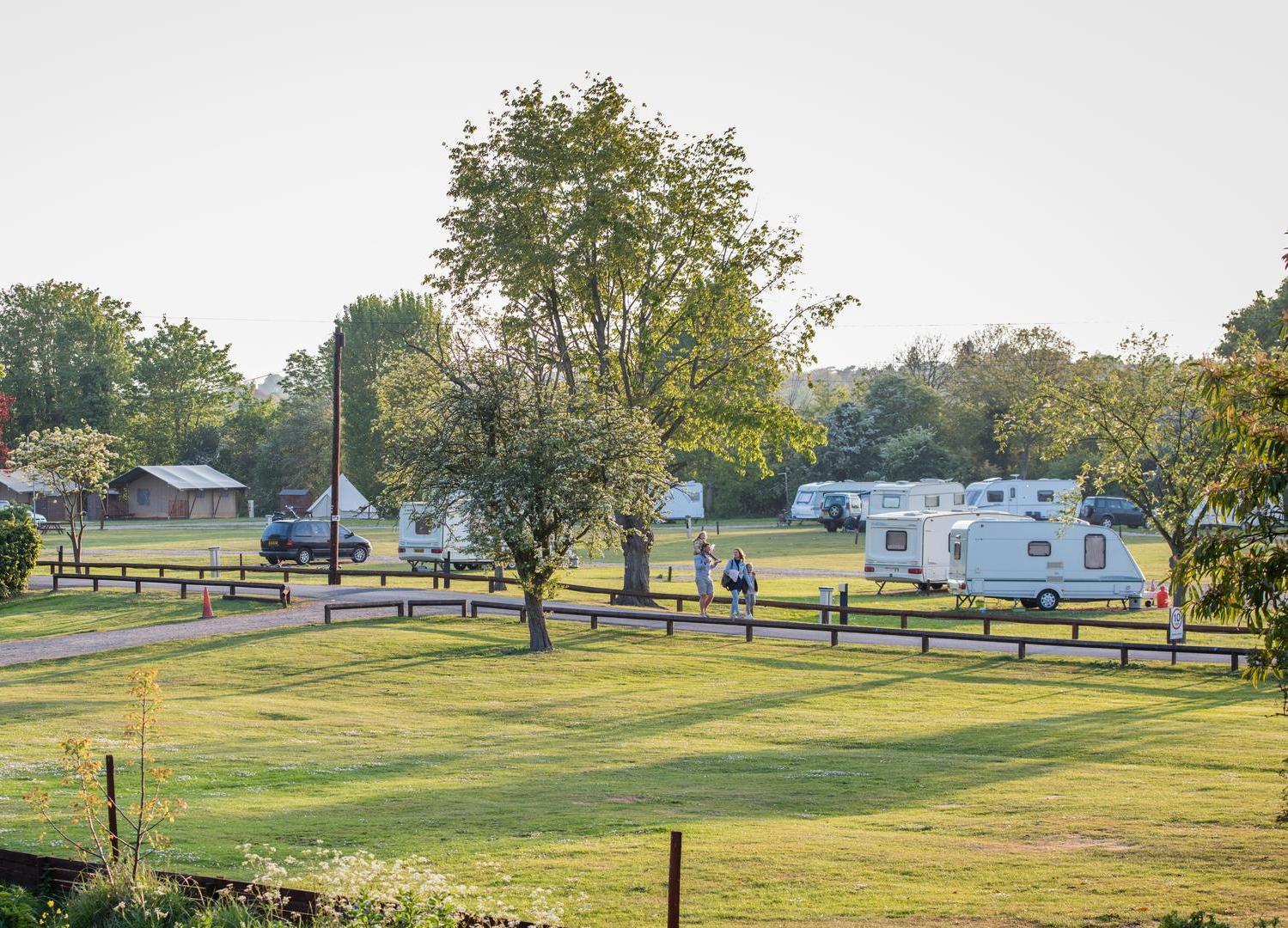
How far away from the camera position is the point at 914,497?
58.6 metres

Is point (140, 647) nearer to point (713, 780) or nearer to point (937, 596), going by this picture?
point (713, 780)

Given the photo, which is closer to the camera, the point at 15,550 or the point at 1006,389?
the point at 15,550

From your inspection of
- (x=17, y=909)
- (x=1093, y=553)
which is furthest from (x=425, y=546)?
(x=17, y=909)

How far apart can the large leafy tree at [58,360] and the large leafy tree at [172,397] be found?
2506 mm

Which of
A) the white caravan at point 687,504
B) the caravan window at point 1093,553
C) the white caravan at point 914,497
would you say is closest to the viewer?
the caravan window at point 1093,553

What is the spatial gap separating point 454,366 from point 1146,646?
1584 centimetres

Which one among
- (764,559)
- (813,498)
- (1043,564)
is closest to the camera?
(1043,564)

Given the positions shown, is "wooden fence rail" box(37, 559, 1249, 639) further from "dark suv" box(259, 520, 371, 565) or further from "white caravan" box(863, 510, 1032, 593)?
"dark suv" box(259, 520, 371, 565)

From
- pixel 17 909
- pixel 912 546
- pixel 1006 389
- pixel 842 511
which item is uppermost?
pixel 1006 389

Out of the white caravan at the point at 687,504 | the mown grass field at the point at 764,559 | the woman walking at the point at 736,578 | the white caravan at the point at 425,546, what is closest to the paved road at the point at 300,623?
the woman walking at the point at 736,578

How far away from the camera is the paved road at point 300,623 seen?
91.5ft

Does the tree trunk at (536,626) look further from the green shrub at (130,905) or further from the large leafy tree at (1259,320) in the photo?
the large leafy tree at (1259,320)

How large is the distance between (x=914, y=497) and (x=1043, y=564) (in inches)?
851

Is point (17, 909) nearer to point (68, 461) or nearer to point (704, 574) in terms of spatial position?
point (704, 574)
